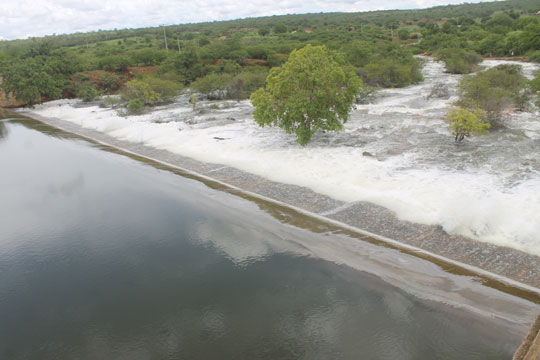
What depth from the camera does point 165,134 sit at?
84.9ft

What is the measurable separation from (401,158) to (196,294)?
1132 centimetres

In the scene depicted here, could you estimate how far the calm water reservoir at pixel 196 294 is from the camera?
28.5ft

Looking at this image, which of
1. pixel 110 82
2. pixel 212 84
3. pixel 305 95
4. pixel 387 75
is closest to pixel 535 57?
pixel 387 75

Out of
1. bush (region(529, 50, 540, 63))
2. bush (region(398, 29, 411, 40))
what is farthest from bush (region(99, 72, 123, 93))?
bush (region(398, 29, 411, 40))

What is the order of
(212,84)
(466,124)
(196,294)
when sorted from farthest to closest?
(212,84)
(466,124)
(196,294)

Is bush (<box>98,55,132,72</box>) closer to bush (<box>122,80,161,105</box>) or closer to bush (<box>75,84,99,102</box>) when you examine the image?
bush (<box>75,84,99,102</box>)

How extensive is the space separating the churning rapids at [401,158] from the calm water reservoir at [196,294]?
2803mm

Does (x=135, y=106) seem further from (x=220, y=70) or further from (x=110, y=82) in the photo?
(x=110, y=82)

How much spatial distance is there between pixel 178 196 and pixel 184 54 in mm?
34553

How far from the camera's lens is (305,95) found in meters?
20.7

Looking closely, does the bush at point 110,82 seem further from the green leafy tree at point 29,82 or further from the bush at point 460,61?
the bush at point 460,61

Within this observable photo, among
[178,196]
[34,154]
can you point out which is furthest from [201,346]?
[34,154]

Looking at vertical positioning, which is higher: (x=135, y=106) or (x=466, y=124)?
(x=135, y=106)

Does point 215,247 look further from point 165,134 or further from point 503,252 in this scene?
point 165,134
